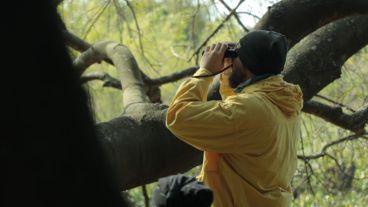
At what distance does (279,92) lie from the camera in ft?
8.86

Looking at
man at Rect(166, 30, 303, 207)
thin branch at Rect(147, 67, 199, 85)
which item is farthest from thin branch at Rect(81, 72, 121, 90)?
man at Rect(166, 30, 303, 207)

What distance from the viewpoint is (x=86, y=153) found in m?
1.31

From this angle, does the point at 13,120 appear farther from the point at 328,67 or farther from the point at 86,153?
the point at 328,67

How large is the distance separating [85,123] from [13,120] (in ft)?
0.46

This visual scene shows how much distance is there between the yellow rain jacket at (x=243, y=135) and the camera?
8.42 ft

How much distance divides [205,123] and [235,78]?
0.37m

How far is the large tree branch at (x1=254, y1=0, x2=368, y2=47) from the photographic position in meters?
3.82

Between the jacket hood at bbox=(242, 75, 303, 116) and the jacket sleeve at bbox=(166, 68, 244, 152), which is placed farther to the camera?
the jacket hood at bbox=(242, 75, 303, 116)

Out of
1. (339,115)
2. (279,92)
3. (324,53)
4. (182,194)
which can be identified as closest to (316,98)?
(339,115)

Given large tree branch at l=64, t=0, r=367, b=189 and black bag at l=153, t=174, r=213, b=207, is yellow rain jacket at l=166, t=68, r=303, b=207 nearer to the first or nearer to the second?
black bag at l=153, t=174, r=213, b=207

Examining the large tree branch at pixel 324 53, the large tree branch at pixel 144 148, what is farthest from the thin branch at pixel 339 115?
the large tree branch at pixel 144 148

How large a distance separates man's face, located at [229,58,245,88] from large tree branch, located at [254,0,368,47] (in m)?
1.02

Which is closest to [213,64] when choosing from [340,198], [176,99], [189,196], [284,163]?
[176,99]

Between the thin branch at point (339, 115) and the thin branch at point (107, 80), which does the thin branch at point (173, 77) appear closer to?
the thin branch at point (107, 80)
